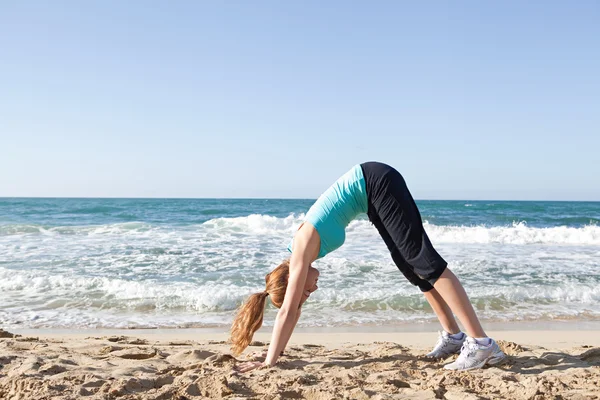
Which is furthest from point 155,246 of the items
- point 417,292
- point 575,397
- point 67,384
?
point 575,397

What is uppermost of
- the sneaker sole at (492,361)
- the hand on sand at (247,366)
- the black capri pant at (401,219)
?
the black capri pant at (401,219)

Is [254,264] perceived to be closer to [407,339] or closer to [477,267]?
[477,267]

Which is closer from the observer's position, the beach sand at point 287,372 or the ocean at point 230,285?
the beach sand at point 287,372

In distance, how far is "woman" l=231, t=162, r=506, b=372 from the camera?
9.39ft

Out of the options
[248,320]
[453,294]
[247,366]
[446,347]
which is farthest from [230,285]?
[453,294]

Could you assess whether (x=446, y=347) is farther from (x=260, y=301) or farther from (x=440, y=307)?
(x=260, y=301)

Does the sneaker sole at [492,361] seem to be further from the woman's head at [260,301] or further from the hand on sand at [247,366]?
the hand on sand at [247,366]

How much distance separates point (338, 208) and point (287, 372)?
1.06 metres

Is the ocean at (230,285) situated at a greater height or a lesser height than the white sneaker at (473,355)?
lesser

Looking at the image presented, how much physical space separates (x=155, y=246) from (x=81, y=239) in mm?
3111

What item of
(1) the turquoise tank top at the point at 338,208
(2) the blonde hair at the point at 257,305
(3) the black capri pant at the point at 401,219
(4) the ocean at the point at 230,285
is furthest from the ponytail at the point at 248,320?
(4) the ocean at the point at 230,285

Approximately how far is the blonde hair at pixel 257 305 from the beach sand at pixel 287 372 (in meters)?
0.21

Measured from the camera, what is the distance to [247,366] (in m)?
3.05

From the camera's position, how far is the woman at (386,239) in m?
2.86
